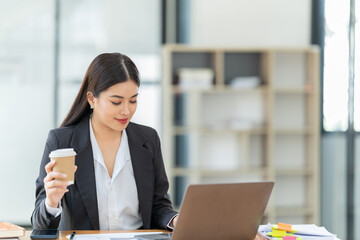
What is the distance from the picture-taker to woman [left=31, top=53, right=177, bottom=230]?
7.57ft

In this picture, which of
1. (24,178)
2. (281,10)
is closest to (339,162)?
(281,10)

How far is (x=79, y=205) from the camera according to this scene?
2.30m

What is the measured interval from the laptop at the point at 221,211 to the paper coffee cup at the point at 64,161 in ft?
1.31

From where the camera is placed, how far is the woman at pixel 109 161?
2307 mm

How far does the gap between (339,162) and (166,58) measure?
1911mm

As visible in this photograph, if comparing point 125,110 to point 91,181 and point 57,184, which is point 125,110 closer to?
point 91,181

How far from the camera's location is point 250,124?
16.8ft

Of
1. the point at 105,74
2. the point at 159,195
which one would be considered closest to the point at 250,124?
the point at 159,195

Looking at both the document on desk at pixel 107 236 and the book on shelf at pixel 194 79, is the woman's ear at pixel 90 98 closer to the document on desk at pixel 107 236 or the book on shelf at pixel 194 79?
the document on desk at pixel 107 236

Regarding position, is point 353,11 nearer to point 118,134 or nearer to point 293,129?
point 293,129

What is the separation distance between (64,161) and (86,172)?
0.52 meters

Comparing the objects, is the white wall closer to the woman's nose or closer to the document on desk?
the woman's nose

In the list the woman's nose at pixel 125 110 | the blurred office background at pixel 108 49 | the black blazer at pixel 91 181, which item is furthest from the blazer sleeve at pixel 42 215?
the blurred office background at pixel 108 49

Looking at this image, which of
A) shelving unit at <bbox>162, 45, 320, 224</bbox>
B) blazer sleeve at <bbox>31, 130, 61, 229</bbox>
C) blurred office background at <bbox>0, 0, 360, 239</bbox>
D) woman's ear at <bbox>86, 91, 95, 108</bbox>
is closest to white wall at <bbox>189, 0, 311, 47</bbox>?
blurred office background at <bbox>0, 0, 360, 239</bbox>
